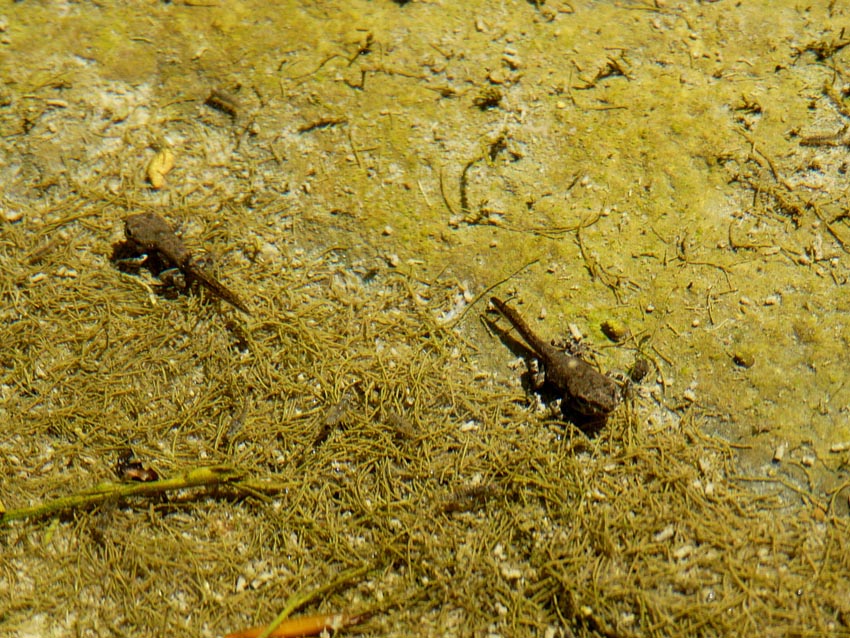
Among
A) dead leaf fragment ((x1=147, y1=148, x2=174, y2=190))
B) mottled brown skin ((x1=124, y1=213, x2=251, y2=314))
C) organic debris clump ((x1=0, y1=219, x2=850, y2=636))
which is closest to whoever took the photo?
organic debris clump ((x1=0, y1=219, x2=850, y2=636))

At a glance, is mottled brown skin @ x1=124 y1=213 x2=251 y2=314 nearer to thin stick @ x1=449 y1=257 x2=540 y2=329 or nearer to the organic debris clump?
the organic debris clump

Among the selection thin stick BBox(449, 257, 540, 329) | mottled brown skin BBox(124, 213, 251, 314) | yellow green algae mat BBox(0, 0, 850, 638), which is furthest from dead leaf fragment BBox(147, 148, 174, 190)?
thin stick BBox(449, 257, 540, 329)

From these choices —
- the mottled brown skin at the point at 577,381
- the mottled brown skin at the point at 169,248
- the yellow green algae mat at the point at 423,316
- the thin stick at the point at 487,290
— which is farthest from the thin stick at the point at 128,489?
the mottled brown skin at the point at 577,381

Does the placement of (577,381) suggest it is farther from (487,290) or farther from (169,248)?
(169,248)

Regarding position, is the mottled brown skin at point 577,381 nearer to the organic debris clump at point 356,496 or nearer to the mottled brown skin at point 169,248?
the organic debris clump at point 356,496

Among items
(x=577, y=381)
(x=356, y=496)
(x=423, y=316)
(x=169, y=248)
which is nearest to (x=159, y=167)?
(x=169, y=248)

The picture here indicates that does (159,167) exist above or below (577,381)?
above

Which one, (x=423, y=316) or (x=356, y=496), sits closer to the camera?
(x=356, y=496)

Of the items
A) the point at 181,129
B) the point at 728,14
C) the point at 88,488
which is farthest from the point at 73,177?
the point at 728,14
